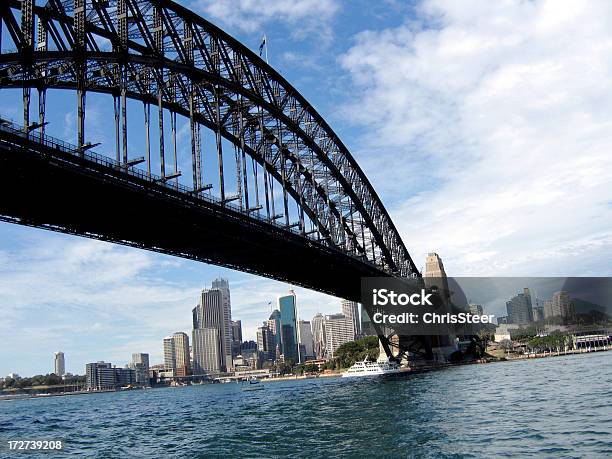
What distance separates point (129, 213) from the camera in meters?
38.9

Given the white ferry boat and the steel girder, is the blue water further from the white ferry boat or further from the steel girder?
the white ferry boat

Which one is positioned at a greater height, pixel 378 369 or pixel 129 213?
pixel 129 213

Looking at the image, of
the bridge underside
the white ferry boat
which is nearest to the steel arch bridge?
the bridge underside

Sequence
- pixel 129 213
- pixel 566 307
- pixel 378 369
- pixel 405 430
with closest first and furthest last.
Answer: pixel 405 430, pixel 129 213, pixel 378 369, pixel 566 307

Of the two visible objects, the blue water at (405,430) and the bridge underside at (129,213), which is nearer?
the blue water at (405,430)

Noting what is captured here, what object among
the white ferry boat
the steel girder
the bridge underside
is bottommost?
the white ferry boat

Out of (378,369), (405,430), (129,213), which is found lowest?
(378,369)

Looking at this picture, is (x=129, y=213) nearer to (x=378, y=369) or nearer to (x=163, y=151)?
(x=163, y=151)

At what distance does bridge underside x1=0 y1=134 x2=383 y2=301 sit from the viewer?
100 ft

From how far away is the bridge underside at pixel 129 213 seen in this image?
1206 inches

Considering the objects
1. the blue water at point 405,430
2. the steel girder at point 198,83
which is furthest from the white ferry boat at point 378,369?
the blue water at point 405,430

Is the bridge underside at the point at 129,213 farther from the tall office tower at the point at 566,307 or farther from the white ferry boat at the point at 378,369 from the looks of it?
the tall office tower at the point at 566,307

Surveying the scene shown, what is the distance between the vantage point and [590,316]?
18038 cm

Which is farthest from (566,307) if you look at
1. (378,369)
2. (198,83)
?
(198,83)
